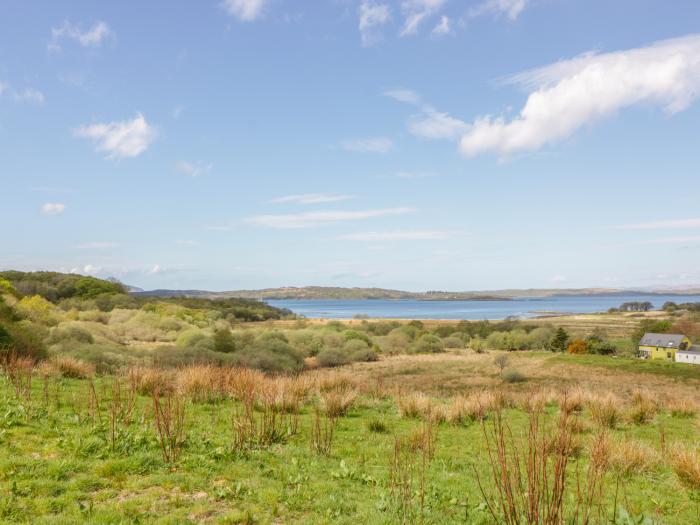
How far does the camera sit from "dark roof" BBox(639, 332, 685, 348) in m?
44.3

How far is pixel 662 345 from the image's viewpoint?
4544 cm

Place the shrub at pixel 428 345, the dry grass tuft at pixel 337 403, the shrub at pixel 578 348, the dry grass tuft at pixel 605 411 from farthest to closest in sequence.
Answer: the shrub at pixel 428 345 < the shrub at pixel 578 348 < the dry grass tuft at pixel 605 411 < the dry grass tuft at pixel 337 403

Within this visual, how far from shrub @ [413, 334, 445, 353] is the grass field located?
38904mm

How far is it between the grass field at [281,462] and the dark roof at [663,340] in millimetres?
37403

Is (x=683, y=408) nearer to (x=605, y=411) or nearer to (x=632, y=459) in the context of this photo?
(x=605, y=411)

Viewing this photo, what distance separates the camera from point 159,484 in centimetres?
580

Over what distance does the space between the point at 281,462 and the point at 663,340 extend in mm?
49892

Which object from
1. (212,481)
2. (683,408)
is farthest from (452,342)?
(212,481)

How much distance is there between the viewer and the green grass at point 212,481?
197 inches

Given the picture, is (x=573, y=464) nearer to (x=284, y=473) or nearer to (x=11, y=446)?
(x=284, y=473)

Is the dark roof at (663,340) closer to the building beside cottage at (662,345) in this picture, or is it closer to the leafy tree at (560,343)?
the building beside cottage at (662,345)

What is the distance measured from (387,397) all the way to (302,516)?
10.9m

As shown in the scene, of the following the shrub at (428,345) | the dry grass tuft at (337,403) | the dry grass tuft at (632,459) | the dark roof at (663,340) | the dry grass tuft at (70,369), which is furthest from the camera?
the shrub at (428,345)

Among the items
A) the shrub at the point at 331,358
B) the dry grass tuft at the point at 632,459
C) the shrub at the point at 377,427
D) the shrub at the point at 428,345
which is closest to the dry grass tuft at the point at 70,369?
the shrub at the point at 377,427
